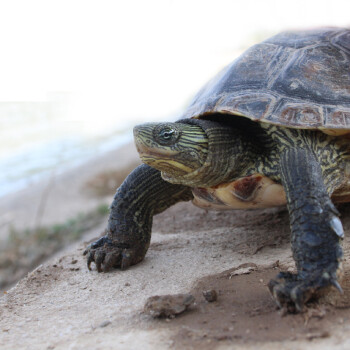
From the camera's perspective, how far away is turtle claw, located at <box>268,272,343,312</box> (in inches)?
98.2

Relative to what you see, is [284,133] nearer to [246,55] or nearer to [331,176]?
[331,176]

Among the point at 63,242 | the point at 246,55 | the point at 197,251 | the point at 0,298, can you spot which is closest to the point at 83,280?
the point at 0,298

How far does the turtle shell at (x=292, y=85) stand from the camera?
3359 millimetres

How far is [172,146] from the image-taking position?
3.27 m

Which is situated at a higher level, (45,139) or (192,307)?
(192,307)

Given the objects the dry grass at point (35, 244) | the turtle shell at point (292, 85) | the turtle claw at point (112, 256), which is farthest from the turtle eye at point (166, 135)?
the dry grass at point (35, 244)

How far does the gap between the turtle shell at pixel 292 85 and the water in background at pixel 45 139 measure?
1133 centimetres

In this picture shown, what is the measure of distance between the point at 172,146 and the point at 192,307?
3.91 ft

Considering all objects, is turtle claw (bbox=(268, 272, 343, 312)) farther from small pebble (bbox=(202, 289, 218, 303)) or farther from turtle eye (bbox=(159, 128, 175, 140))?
turtle eye (bbox=(159, 128, 175, 140))

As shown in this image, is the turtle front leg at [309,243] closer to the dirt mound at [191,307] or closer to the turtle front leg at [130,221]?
the dirt mound at [191,307]

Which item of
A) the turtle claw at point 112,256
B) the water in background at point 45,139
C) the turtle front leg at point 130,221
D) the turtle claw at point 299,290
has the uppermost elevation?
the turtle claw at point 299,290

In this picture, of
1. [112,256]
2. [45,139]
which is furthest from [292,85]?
[45,139]

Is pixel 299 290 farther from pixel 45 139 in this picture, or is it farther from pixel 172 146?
pixel 45 139

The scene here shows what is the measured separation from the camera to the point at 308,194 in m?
2.83
